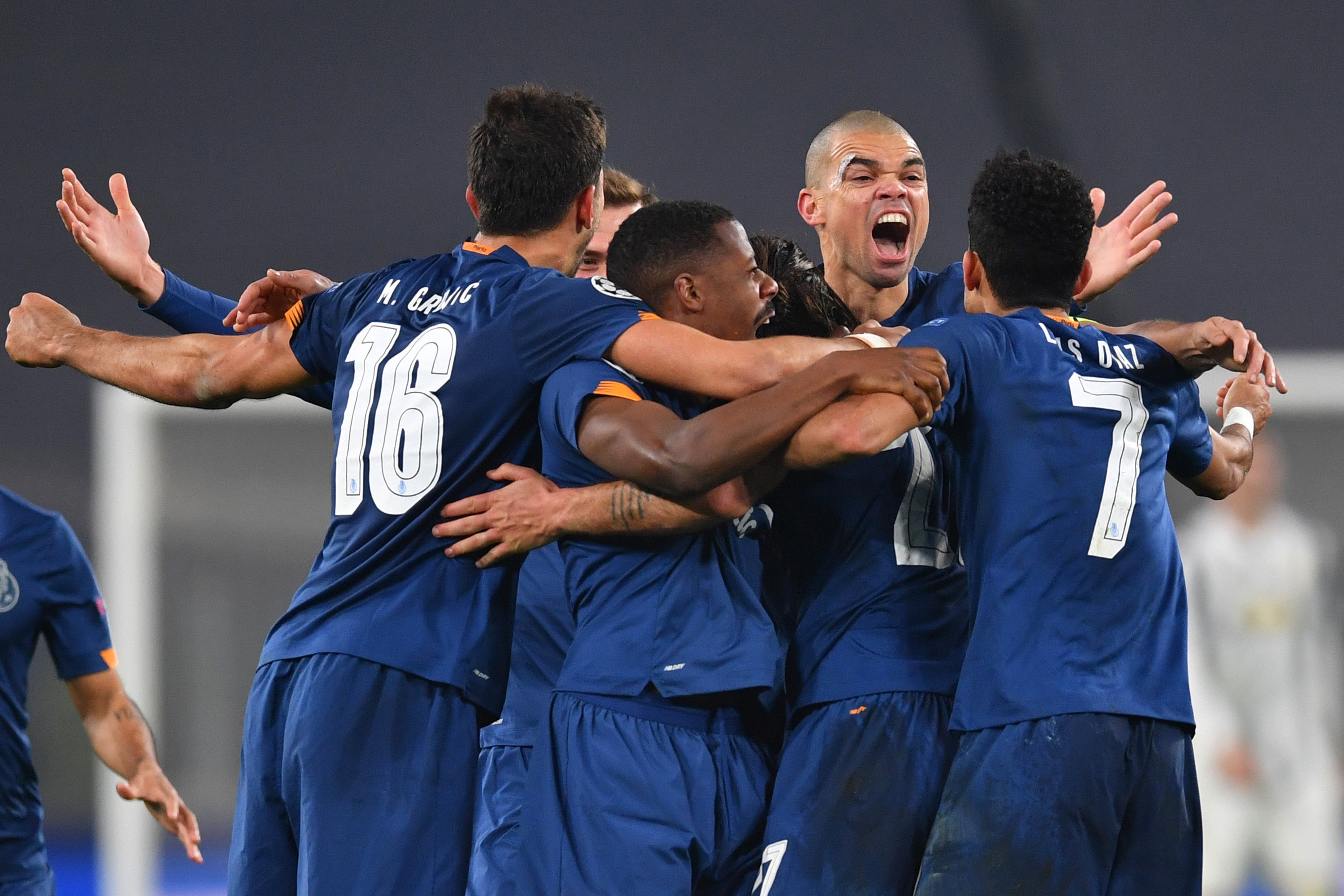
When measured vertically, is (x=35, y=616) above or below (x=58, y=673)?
above

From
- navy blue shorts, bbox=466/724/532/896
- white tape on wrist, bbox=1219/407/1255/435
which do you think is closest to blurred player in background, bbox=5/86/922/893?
navy blue shorts, bbox=466/724/532/896

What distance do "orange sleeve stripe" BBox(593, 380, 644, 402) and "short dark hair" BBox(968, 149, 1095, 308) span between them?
2.69 ft

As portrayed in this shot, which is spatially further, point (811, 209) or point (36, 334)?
point (811, 209)

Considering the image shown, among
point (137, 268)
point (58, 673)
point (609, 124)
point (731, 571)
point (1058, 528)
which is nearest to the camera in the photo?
point (1058, 528)

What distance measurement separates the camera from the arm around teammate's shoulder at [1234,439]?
340cm

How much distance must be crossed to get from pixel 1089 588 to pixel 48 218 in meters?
8.69

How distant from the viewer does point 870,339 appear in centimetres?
308

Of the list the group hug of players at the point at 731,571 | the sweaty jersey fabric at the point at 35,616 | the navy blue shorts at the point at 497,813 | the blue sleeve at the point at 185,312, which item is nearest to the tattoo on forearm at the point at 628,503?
the group hug of players at the point at 731,571

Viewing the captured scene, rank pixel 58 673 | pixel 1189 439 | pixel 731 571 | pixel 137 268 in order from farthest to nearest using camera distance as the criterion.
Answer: pixel 58 673 < pixel 137 268 < pixel 1189 439 < pixel 731 571

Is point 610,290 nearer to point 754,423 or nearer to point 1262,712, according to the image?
point 754,423

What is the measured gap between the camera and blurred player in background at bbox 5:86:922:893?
2.94 m

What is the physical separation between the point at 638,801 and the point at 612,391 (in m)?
0.78

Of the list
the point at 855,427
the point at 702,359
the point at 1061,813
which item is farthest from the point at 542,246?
the point at 1061,813

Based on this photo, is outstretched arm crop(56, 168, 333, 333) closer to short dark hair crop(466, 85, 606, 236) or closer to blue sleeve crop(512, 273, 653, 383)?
short dark hair crop(466, 85, 606, 236)
